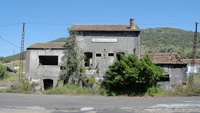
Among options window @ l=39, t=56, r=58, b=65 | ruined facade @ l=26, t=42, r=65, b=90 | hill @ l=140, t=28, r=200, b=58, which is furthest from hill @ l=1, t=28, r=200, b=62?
ruined facade @ l=26, t=42, r=65, b=90

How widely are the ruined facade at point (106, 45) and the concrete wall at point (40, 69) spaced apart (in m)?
3.43

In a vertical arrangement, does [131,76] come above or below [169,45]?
Answer: below

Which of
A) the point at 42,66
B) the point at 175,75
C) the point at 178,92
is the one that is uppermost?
the point at 42,66

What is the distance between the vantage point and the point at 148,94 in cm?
1850

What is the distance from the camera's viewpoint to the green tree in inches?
682

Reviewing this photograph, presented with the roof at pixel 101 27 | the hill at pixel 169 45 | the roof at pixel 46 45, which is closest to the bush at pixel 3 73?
the roof at pixel 46 45

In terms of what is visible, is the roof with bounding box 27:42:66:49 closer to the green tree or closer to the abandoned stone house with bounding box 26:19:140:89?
the abandoned stone house with bounding box 26:19:140:89

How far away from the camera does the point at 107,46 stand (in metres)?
20.2

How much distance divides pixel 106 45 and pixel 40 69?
317 inches

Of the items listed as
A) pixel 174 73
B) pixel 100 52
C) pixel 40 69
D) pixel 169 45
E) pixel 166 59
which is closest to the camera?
pixel 100 52

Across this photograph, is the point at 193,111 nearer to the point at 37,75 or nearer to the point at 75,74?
the point at 75,74

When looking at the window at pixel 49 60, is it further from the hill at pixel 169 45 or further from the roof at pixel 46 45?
the hill at pixel 169 45

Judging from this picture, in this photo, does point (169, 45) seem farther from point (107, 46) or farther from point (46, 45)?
point (46, 45)

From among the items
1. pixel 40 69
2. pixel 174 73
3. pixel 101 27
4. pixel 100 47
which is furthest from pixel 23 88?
pixel 174 73
